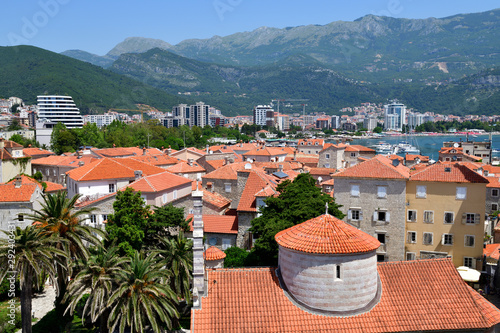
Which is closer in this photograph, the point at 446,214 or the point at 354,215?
the point at 446,214

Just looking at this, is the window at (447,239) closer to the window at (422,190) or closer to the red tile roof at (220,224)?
the window at (422,190)

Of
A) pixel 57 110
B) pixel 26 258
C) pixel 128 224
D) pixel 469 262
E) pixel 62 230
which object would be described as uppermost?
pixel 57 110

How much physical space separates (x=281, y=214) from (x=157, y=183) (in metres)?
16.9

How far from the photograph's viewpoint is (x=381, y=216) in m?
38.4

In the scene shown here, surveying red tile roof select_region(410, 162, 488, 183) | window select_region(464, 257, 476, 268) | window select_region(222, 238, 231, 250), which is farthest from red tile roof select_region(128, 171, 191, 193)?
window select_region(464, 257, 476, 268)

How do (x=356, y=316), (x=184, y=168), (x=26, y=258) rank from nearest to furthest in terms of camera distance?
(x=356, y=316)
(x=26, y=258)
(x=184, y=168)

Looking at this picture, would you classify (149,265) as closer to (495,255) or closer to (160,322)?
(160,322)

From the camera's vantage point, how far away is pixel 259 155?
93625mm

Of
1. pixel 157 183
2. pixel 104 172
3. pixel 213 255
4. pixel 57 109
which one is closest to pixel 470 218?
pixel 213 255

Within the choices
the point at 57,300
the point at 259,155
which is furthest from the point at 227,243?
the point at 259,155

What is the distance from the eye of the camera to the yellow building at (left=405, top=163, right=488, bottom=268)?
3681 centimetres

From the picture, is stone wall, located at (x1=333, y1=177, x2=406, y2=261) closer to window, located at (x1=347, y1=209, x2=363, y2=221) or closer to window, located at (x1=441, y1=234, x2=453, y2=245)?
window, located at (x1=347, y1=209, x2=363, y2=221)

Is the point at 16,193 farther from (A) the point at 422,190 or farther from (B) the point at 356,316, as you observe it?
(A) the point at 422,190

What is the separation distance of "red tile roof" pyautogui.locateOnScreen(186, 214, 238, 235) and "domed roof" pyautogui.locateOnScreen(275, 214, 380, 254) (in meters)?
19.9
